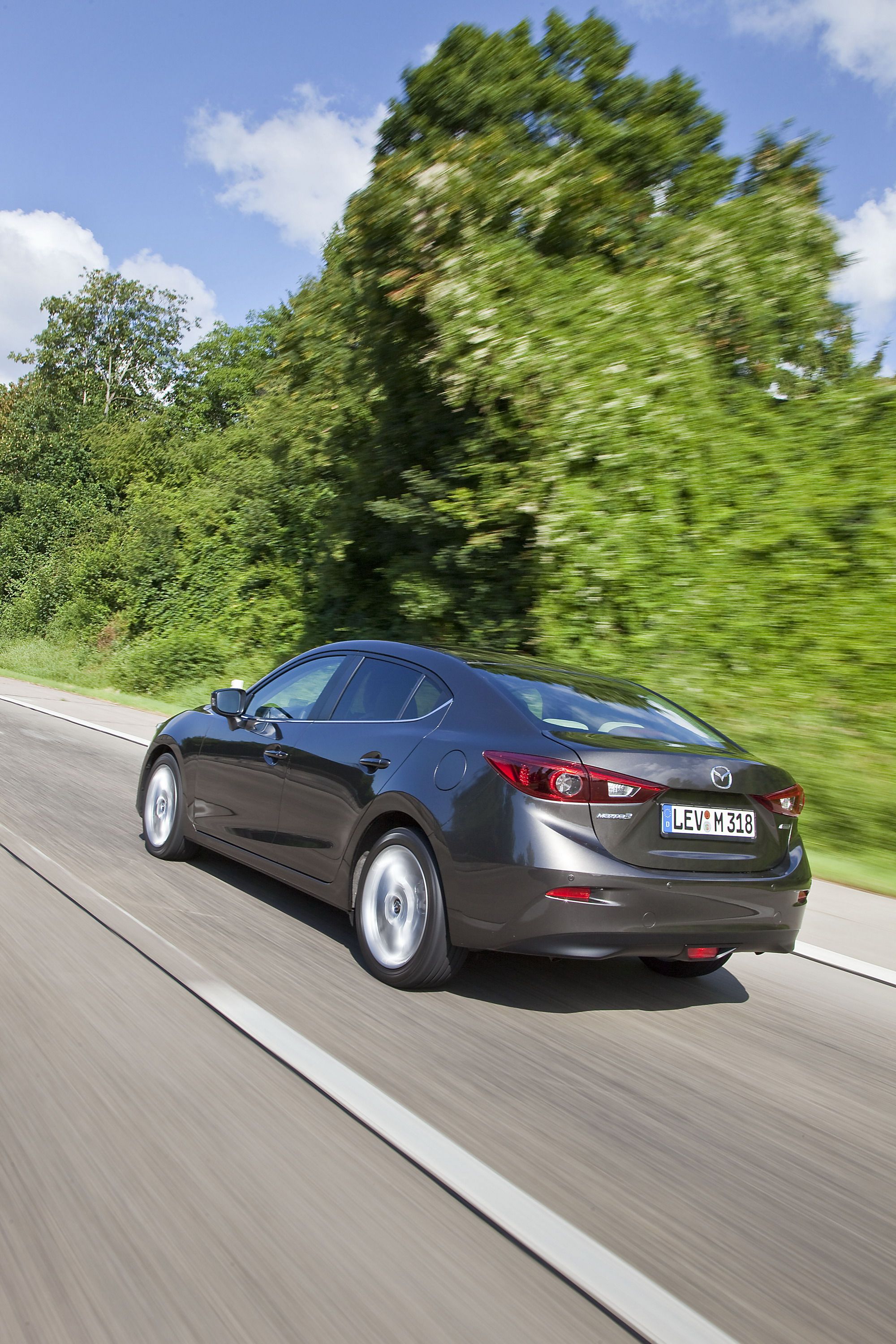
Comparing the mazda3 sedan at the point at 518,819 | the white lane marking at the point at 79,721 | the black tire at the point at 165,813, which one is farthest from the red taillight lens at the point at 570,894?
the white lane marking at the point at 79,721

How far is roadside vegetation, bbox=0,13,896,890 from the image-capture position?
11.2m

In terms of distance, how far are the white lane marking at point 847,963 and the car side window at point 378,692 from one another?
7.14 ft

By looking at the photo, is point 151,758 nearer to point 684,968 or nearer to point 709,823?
point 684,968

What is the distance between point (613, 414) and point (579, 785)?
909 centimetres

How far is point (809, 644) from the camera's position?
433 inches

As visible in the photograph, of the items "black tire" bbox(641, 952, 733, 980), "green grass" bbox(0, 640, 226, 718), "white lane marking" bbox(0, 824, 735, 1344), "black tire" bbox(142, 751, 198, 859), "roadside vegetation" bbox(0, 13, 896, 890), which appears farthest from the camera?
"green grass" bbox(0, 640, 226, 718)

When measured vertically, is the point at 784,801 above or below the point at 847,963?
above

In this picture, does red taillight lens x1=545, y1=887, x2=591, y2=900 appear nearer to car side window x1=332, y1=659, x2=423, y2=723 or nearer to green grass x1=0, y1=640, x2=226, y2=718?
car side window x1=332, y1=659, x2=423, y2=723

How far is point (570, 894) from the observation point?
4.22 metres

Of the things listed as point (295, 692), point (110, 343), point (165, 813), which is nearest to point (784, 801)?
point (295, 692)

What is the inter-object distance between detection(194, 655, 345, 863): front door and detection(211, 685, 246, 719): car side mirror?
0.12 ft

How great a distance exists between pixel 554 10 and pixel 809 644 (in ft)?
37.1

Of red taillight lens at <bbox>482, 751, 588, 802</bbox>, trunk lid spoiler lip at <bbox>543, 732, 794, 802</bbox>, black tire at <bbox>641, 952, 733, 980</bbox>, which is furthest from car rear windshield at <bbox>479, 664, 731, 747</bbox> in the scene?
black tire at <bbox>641, 952, 733, 980</bbox>

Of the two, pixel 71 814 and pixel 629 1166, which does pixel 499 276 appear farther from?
pixel 629 1166
